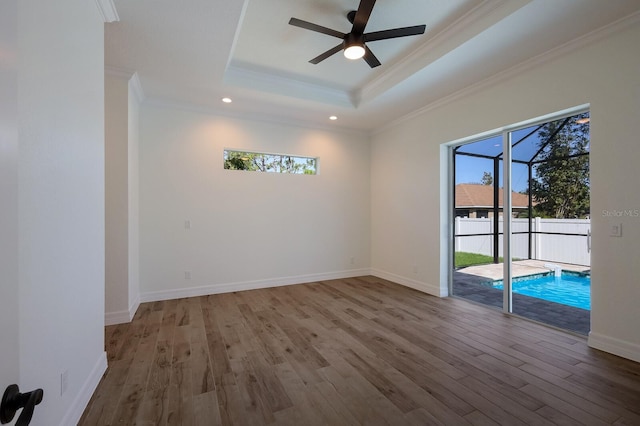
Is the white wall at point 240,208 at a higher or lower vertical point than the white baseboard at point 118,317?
higher

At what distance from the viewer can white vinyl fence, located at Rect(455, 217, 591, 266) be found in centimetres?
296

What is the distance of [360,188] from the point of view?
565 centimetres

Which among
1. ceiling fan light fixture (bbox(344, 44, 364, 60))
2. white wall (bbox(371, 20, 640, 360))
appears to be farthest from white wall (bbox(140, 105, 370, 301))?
ceiling fan light fixture (bbox(344, 44, 364, 60))

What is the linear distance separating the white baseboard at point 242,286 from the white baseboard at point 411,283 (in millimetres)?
318

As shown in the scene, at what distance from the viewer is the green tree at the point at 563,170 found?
2918mm

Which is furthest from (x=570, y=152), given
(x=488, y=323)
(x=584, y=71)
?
(x=488, y=323)

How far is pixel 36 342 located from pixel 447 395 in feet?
7.91

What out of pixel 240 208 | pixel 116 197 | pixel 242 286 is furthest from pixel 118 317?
pixel 240 208

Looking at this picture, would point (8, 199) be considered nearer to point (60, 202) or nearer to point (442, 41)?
point (60, 202)

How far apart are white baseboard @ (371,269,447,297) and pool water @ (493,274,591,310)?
1025mm

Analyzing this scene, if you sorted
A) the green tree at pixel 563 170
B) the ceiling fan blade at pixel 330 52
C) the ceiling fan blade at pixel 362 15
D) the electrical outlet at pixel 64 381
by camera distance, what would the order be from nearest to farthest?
the electrical outlet at pixel 64 381 → the ceiling fan blade at pixel 362 15 → the ceiling fan blade at pixel 330 52 → the green tree at pixel 563 170

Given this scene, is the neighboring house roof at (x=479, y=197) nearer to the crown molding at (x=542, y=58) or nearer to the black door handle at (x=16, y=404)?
the crown molding at (x=542, y=58)

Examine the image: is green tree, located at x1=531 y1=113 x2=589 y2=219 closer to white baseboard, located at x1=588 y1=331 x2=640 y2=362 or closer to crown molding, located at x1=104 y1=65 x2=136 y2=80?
white baseboard, located at x1=588 y1=331 x2=640 y2=362

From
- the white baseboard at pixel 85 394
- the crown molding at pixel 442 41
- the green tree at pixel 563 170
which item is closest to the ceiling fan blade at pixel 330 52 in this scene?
the crown molding at pixel 442 41
